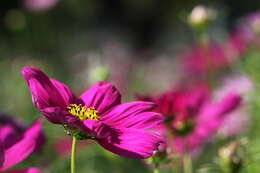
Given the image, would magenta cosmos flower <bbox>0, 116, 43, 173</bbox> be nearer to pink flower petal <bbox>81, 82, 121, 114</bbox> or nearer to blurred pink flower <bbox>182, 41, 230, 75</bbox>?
pink flower petal <bbox>81, 82, 121, 114</bbox>

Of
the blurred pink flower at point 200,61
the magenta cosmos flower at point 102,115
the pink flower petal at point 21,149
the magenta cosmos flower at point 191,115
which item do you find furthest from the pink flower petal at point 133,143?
the blurred pink flower at point 200,61

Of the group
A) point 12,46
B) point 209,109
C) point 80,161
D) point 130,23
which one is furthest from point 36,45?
point 209,109

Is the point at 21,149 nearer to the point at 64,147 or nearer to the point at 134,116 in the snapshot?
the point at 134,116

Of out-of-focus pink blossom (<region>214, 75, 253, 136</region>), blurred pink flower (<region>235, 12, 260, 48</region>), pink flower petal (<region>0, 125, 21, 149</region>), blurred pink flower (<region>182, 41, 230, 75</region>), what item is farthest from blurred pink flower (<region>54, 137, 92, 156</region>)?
blurred pink flower (<region>182, 41, 230, 75</region>)

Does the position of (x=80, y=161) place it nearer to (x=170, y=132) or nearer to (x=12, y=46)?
(x=170, y=132)

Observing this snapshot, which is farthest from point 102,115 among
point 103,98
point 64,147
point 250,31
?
point 250,31

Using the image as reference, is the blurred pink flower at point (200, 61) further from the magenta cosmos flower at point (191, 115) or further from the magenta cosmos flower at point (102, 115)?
the magenta cosmos flower at point (102, 115)
